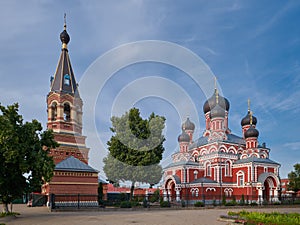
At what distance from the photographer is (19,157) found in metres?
15.0

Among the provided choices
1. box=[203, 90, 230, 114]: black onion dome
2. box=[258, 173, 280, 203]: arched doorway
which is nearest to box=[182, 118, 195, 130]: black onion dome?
box=[203, 90, 230, 114]: black onion dome

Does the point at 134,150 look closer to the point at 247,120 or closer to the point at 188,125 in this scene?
the point at 188,125

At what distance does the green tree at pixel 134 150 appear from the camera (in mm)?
28859

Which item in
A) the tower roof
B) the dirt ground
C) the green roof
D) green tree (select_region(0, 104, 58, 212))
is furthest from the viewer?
the tower roof

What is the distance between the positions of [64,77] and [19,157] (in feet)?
77.3

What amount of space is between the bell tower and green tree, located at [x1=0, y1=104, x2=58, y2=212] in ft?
60.8

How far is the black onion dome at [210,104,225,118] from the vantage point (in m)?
46.3

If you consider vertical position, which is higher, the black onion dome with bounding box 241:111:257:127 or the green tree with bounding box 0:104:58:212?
the black onion dome with bounding box 241:111:257:127

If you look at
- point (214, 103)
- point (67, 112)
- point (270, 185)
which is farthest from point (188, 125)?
point (67, 112)

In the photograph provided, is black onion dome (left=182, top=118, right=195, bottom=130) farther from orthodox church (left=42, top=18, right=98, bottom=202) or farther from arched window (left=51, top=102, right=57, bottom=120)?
arched window (left=51, top=102, right=57, bottom=120)

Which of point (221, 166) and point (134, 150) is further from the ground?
point (134, 150)

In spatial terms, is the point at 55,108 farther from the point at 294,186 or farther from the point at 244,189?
the point at 294,186

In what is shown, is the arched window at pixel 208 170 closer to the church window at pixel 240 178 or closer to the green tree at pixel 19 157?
the church window at pixel 240 178

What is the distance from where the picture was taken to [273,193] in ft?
132
